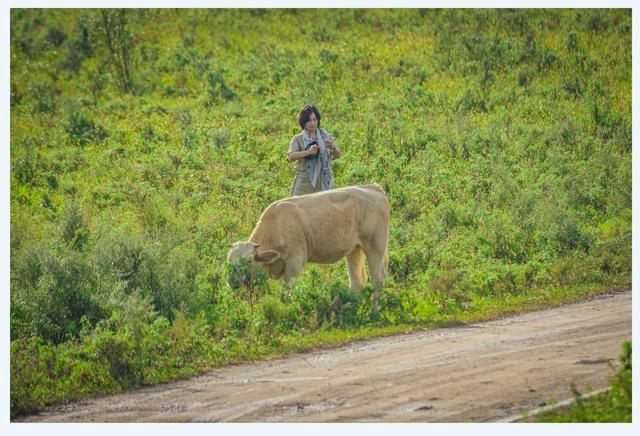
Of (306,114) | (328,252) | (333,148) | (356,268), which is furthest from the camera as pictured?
(356,268)

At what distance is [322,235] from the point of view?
1409cm

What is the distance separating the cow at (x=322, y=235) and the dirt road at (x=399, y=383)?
6.84 feet

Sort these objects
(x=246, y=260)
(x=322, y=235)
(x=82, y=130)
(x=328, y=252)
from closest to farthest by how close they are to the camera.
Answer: (x=246, y=260) < (x=322, y=235) < (x=328, y=252) < (x=82, y=130)

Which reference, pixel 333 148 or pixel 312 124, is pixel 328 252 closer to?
pixel 333 148

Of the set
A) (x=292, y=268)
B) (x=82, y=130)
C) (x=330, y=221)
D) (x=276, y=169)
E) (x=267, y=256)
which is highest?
(x=82, y=130)

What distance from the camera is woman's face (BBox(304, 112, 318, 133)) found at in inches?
566

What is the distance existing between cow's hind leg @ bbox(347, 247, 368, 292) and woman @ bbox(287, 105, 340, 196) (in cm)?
92

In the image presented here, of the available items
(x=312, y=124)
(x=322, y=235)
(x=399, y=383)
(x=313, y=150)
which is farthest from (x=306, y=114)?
(x=399, y=383)

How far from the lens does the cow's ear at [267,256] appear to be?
44.1 feet

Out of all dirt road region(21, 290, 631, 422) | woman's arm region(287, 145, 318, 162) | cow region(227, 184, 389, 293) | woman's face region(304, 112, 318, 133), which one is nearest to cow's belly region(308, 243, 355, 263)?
cow region(227, 184, 389, 293)

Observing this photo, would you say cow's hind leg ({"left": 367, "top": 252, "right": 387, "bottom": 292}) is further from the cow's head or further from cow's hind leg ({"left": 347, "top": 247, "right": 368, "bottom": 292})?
the cow's head

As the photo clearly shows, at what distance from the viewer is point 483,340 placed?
12.0 meters

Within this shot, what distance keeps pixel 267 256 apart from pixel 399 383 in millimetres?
3525

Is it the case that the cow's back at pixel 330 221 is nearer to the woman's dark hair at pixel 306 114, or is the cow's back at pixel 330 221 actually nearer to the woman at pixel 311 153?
the woman at pixel 311 153
